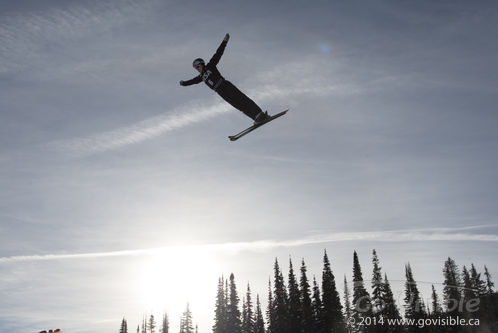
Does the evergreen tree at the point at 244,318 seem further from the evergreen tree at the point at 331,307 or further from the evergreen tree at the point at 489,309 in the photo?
the evergreen tree at the point at 489,309

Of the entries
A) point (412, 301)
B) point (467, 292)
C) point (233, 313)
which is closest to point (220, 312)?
point (233, 313)

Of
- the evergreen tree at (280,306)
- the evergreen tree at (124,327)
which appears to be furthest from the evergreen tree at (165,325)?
the evergreen tree at (280,306)

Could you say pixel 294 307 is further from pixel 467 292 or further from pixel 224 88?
pixel 224 88

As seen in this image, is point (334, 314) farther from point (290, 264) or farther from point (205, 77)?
point (205, 77)

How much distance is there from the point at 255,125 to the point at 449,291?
68051mm

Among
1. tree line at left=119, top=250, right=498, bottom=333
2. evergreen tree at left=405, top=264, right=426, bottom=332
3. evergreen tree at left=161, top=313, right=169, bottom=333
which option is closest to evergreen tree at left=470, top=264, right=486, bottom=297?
tree line at left=119, top=250, right=498, bottom=333

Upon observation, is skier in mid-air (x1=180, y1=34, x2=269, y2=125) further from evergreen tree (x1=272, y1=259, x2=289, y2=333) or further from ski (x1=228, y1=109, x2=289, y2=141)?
evergreen tree (x1=272, y1=259, x2=289, y2=333)

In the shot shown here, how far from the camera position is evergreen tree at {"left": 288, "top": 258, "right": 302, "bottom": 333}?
5934 cm

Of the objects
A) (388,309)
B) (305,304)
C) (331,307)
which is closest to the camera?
(388,309)

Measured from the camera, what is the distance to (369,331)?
50.2m

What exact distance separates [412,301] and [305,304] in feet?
52.2

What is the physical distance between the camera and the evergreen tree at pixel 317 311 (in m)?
55.0

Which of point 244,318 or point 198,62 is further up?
point 198,62

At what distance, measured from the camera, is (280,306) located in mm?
63469
